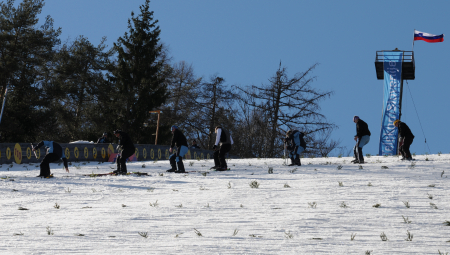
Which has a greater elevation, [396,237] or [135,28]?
[135,28]

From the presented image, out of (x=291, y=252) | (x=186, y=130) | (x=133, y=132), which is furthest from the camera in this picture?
(x=186, y=130)

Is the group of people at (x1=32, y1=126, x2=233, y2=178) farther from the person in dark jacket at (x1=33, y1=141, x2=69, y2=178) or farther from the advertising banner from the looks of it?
the advertising banner

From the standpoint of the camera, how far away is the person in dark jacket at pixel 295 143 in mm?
16000

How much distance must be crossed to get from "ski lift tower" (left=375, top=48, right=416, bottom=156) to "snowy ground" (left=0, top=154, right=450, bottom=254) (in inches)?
1073

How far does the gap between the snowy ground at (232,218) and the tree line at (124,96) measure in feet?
89.8

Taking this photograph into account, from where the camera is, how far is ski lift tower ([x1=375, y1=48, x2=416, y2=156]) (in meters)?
37.0

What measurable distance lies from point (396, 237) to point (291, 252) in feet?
4.63

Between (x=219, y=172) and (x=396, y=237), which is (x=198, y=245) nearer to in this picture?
(x=396, y=237)

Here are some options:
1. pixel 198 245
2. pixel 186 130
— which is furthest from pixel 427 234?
pixel 186 130

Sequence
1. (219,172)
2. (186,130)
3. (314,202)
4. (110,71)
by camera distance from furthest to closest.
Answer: (186,130)
(110,71)
(219,172)
(314,202)

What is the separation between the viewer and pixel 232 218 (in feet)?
21.4

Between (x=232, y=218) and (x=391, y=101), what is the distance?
115 ft

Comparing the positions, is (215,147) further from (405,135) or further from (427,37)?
(427,37)

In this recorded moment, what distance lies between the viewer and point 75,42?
A: 1842 inches
